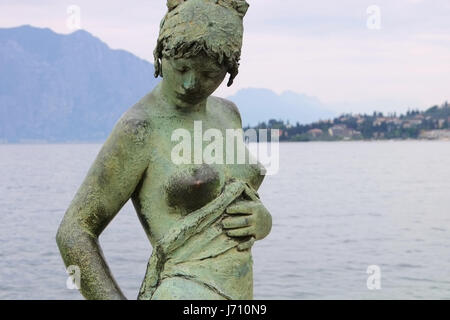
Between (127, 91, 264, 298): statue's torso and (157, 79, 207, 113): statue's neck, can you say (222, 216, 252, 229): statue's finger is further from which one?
(157, 79, 207, 113): statue's neck

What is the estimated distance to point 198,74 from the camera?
5410mm

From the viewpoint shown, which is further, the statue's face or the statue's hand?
the statue's hand

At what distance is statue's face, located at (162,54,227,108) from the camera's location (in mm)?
5367

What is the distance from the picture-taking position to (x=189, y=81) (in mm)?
5422

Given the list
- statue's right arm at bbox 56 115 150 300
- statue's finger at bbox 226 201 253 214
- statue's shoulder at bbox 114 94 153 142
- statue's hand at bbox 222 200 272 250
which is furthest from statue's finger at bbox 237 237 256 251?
statue's shoulder at bbox 114 94 153 142

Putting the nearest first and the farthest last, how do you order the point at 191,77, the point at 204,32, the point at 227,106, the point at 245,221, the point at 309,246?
1. the point at 204,32
2. the point at 191,77
3. the point at 245,221
4. the point at 227,106
5. the point at 309,246

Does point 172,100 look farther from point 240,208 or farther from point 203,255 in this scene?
point 203,255

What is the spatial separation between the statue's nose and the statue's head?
0.30 feet

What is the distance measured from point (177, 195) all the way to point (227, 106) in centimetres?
91

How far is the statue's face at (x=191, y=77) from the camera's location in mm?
5367

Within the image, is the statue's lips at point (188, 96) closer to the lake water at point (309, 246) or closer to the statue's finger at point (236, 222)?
the statue's finger at point (236, 222)

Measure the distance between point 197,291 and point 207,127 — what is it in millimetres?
1032

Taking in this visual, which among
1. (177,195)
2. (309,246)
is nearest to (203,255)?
(177,195)
